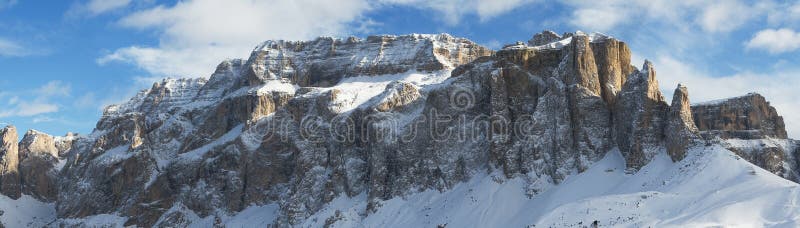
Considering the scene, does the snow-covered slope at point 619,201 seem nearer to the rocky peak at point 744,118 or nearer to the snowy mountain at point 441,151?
the snowy mountain at point 441,151

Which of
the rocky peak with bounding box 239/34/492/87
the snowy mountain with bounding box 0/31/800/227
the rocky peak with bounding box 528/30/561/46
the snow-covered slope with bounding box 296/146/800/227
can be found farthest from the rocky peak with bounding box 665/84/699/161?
the rocky peak with bounding box 239/34/492/87

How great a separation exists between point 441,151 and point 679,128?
3879cm

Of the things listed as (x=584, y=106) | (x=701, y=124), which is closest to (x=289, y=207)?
(x=584, y=106)

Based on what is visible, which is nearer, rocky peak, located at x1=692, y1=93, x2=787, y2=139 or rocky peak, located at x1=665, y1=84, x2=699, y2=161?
rocky peak, located at x1=665, y1=84, x2=699, y2=161

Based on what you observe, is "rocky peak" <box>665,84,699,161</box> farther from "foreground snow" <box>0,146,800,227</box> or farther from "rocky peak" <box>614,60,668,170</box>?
"rocky peak" <box>614,60,668,170</box>

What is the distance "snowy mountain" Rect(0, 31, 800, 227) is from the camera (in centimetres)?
10419

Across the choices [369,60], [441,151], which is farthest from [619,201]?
[369,60]

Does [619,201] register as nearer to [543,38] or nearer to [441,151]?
[441,151]

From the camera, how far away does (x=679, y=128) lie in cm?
11025

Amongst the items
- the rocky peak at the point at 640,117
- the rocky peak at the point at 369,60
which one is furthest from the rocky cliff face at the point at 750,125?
the rocky peak at the point at 369,60

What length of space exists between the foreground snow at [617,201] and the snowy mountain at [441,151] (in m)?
0.27

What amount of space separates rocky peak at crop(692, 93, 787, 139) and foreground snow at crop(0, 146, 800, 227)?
51.1 m

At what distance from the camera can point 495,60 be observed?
14200cm

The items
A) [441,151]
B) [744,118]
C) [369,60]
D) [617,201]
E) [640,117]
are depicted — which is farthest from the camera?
[369,60]
